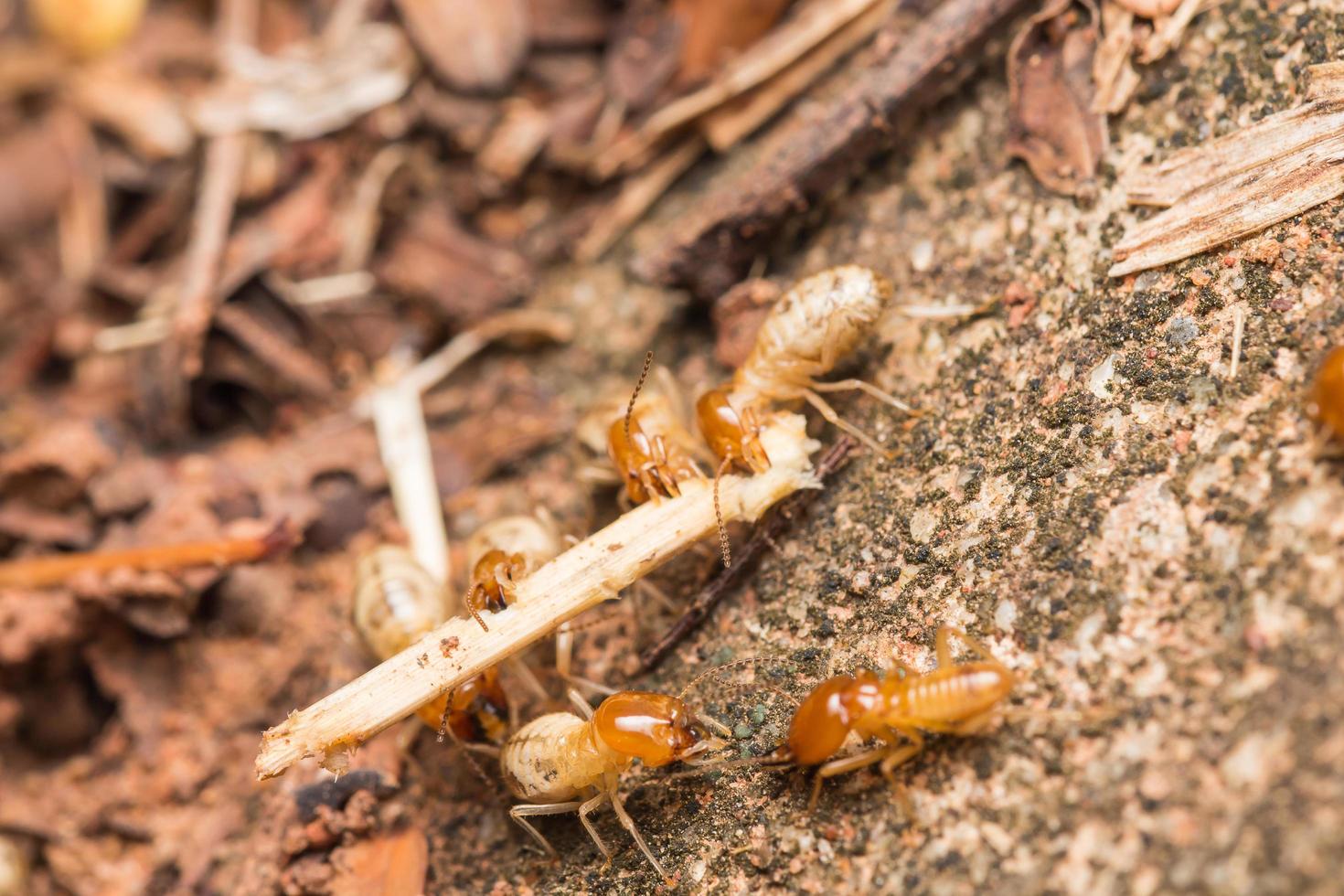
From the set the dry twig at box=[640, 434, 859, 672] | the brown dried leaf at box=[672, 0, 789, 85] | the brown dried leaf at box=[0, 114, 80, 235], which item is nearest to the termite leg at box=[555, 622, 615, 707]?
the dry twig at box=[640, 434, 859, 672]

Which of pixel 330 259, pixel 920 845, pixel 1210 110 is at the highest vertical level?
pixel 330 259

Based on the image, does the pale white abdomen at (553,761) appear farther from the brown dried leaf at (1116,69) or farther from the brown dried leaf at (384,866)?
the brown dried leaf at (1116,69)

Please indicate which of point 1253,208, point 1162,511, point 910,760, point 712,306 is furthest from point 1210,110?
point 910,760

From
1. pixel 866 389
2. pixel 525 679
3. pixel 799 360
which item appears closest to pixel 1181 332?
pixel 866 389

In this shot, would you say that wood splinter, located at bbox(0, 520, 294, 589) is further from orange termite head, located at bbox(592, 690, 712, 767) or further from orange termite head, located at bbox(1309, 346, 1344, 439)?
orange termite head, located at bbox(1309, 346, 1344, 439)

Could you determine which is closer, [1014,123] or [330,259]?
[1014,123]

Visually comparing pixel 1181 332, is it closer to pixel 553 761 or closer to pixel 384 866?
pixel 553 761

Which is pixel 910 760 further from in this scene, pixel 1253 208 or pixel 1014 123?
pixel 1014 123
